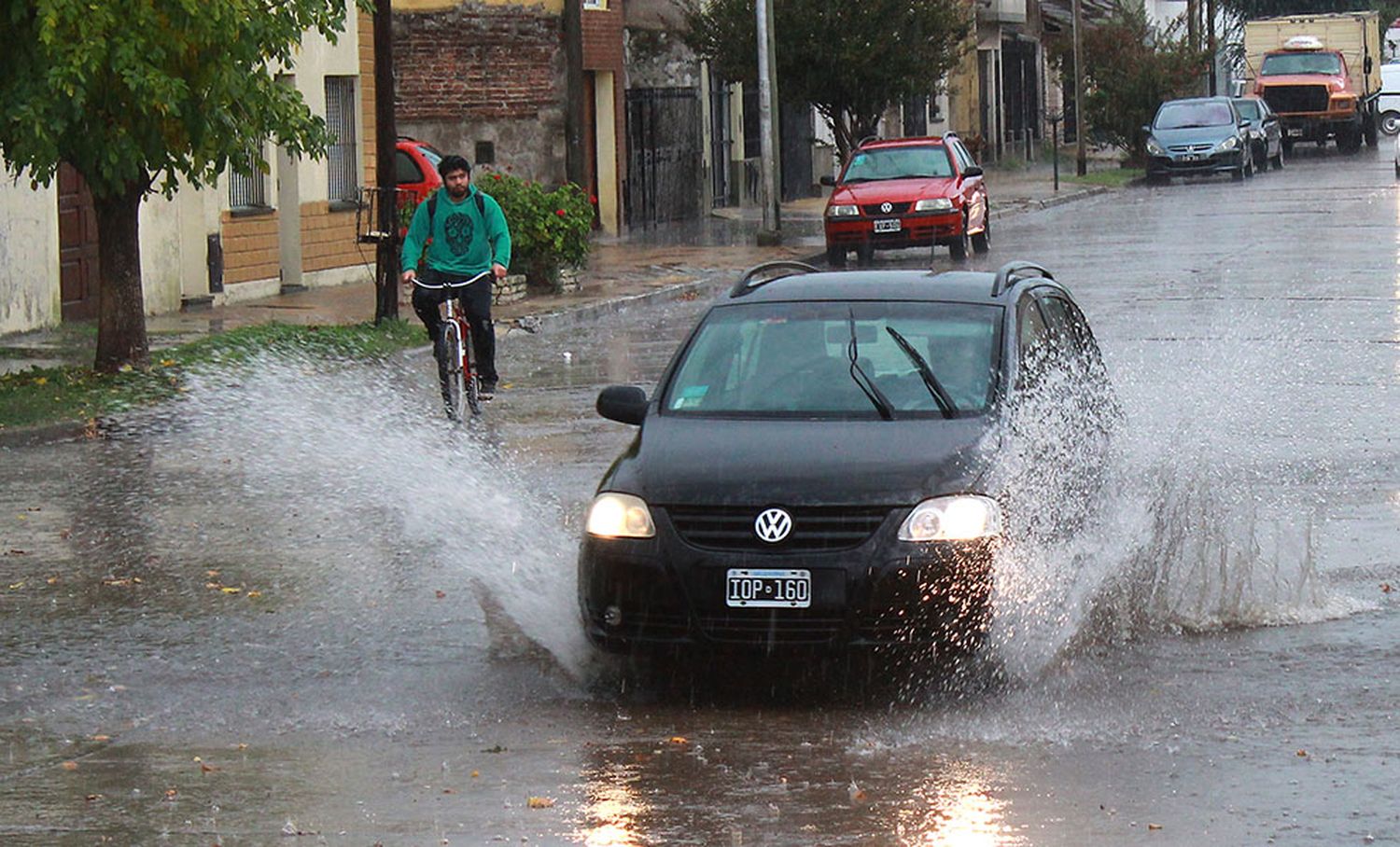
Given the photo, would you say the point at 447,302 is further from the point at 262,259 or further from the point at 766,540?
the point at 262,259

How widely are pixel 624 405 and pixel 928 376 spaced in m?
1.16

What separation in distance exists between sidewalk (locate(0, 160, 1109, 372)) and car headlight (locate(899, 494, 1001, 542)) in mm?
12609

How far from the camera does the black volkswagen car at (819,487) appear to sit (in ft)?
25.8

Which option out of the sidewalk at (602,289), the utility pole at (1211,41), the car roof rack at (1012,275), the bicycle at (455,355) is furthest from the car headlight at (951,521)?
the utility pole at (1211,41)

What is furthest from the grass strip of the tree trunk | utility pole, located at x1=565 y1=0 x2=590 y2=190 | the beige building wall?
utility pole, located at x1=565 y1=0 x2=590 y2=190

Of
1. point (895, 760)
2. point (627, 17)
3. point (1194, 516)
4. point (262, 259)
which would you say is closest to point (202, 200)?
point (262, 259)

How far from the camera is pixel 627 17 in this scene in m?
39.3

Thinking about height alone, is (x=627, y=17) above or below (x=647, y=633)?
above

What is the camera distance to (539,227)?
26.0 meters

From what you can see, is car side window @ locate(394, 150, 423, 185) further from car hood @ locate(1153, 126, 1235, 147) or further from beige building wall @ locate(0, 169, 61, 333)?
→ car hood @ locate(1153, 126, 1235, 147)

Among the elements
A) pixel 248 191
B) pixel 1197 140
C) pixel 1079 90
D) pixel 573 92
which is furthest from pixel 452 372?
pixel 1079 90

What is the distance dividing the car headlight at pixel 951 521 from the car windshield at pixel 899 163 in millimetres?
24149

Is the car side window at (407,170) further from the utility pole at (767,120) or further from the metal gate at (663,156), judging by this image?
the metal gate at (663,156)

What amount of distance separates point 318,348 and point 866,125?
23.8 m
